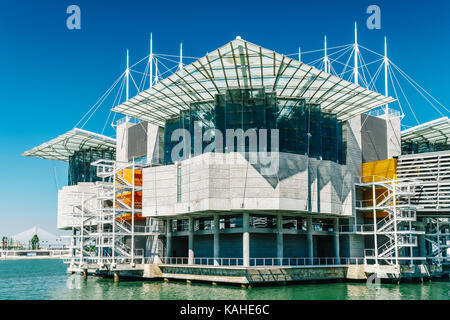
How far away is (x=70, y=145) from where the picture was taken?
92375 millimetres

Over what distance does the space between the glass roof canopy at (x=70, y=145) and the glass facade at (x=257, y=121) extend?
29709 millimetres

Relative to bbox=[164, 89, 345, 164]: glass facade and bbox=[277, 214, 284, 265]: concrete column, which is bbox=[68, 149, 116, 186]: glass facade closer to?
bbox=[164, 89, 345, 164]: glass facade

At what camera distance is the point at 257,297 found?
147 ft

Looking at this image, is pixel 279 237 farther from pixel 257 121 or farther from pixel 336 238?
Answer: pixel 257 121

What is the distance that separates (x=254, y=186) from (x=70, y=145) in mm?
48593

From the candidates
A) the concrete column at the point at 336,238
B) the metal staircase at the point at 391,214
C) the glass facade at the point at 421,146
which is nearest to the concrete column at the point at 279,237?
the concrete column at the point at 336,238

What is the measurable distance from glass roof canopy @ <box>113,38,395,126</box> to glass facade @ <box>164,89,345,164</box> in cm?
146

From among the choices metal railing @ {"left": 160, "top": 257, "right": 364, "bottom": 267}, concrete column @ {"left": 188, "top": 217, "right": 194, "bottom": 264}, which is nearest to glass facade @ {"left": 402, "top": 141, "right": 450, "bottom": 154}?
metal railing @ {"left": 160, "top": 257, "right": 364, "bottom": 267}

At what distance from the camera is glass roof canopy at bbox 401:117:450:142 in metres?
73.5

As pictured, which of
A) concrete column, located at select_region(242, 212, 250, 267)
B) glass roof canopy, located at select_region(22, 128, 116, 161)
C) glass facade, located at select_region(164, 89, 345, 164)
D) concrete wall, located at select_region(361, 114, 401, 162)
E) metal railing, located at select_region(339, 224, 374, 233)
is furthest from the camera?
glass roof canopy, located at select_region(22, 128, 116, 161)

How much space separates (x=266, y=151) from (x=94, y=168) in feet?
151
